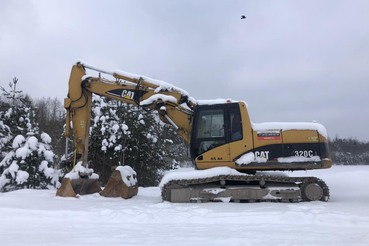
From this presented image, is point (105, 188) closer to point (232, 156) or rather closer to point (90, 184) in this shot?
point (90, 184)

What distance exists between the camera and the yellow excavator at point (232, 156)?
689 centimetres

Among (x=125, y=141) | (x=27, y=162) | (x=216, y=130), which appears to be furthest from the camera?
(x=125, y=141)

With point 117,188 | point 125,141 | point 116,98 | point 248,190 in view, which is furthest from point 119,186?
point 125,141

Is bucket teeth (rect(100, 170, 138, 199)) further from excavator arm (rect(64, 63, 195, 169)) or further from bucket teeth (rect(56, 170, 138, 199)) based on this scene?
excavator arm (rect(64, 63, 195, 169))

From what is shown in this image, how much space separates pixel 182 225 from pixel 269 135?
146 inches

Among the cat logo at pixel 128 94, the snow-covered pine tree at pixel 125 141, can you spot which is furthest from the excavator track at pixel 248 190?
the snow-covered pine tree at pixel 125 141

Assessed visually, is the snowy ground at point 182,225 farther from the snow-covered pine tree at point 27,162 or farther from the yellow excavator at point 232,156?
the snow-covered pine tree at point 27,162

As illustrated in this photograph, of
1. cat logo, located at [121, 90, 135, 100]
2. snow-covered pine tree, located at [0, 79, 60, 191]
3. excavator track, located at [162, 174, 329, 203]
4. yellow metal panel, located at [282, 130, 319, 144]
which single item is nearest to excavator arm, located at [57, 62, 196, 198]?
cat logo, located at [121, 90, 135, 100]

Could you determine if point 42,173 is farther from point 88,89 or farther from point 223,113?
point 223,113

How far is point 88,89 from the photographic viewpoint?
27.3ft

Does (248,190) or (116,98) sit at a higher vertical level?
(116,98)

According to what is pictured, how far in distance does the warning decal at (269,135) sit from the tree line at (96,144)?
4506 mm

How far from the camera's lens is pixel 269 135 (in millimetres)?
7117

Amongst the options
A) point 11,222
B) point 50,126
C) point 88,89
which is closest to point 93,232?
point 11,222
